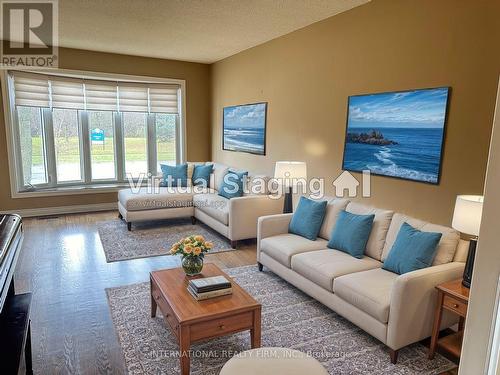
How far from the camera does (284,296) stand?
318 centimetres

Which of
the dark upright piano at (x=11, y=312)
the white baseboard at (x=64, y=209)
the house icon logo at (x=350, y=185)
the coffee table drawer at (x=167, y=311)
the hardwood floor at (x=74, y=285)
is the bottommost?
the hardwood floor at (x=74, y=285)

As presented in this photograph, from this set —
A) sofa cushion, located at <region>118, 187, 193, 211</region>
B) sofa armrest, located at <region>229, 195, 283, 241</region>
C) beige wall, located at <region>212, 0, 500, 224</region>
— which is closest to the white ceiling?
beige wall, located at <region>212, 0, 500, 224</region>

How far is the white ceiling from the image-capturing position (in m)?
3.49

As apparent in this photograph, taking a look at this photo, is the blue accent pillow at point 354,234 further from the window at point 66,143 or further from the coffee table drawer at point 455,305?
the window at point 66,143

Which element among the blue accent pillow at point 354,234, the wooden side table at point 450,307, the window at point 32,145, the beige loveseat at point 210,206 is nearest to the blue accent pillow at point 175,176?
the beige loveseat at point 210,206

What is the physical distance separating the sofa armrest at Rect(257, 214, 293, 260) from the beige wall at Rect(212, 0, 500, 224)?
79cm

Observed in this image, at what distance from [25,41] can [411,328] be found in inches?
241

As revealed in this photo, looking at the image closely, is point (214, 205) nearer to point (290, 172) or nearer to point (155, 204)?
point (155, 204)

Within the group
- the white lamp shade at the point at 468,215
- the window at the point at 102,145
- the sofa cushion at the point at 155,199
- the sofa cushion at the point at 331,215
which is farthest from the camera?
the window at the point at 102,145

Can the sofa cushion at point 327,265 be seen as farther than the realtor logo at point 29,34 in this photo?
No

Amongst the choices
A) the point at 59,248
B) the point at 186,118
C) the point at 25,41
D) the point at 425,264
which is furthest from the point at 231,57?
the point at 425,264

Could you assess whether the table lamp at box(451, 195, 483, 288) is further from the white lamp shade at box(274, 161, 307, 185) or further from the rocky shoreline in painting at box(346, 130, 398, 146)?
the white lamp shade at box(274, 161, 307, 185)

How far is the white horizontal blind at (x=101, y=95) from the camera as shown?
6.07 m

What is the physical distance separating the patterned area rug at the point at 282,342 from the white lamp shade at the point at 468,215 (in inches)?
36.0
